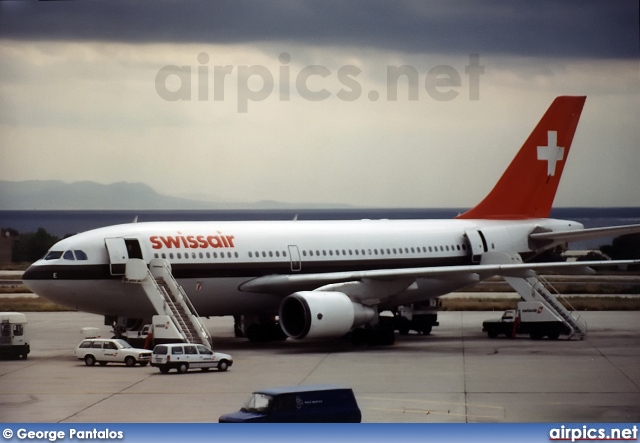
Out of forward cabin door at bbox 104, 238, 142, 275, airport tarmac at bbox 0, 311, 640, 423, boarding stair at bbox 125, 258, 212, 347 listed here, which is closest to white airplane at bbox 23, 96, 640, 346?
forward cabin door at bbox 104, 238, 142, 275

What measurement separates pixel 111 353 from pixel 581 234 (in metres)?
18.8

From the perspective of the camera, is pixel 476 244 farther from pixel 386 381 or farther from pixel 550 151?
pixel 386 381

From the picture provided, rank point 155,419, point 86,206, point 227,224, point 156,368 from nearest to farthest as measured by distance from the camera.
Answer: point 155,419
point 156,368
point 86,206
point 227,224

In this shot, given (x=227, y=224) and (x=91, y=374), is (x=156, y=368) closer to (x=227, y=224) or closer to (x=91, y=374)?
(x=91, y=374)

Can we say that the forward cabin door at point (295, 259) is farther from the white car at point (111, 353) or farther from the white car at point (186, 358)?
the white car at point (186, 358)

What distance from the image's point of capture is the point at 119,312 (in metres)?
38.6

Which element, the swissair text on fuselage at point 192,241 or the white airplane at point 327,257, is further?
the swissair text on fuselage at point 192,241

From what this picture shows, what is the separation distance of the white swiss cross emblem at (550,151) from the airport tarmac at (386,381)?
7598 mm

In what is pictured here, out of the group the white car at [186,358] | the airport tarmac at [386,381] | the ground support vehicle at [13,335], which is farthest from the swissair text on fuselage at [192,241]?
the white car at [186,358]

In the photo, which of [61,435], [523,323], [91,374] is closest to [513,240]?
[523,323]

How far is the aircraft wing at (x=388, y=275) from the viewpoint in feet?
130

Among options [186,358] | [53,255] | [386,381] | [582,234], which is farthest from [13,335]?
[582,234]

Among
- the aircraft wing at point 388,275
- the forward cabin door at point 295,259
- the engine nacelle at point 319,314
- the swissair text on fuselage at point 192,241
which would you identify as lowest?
the engine nacelle at point 319,314

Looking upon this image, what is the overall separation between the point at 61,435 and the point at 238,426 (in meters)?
3.27
